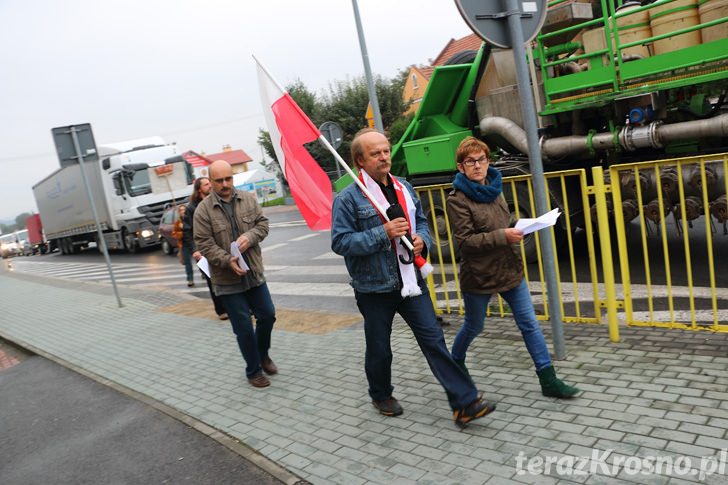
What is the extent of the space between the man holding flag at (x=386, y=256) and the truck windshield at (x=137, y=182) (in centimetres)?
2027

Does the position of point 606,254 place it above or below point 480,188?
below

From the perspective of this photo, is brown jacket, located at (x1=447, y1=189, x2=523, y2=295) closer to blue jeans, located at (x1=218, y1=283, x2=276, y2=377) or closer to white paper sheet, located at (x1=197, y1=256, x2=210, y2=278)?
blue jeans, located at (x1=218, y1=283, x2=276, y2=377)

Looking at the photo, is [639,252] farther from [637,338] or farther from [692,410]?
[692,410]

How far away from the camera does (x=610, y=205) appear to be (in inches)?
279

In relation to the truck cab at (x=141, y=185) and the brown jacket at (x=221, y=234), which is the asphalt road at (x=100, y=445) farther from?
the truck cab at (x=141, y=185)

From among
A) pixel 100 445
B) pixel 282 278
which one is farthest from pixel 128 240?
pixel 100 445

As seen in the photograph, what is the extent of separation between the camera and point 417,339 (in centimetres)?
386

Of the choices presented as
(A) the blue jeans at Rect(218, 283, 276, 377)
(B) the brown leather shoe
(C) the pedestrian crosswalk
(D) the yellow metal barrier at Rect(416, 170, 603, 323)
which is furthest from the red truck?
(A) the blue jeans at Rect(218, 283, 276, 377)

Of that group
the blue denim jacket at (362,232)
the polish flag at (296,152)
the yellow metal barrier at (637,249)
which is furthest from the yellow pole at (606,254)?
the polish flag at (296,152)

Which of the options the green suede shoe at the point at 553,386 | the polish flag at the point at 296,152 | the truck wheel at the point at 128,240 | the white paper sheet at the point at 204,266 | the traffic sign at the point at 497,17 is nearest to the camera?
the green suede shoe at the point at 553,386

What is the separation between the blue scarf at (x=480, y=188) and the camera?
3852 mm

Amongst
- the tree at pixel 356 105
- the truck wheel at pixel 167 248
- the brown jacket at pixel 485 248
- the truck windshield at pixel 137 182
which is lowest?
the truck wheel at pixel 167 248

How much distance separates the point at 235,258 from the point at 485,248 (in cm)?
202

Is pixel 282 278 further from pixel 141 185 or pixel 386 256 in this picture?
pixel 141 185
